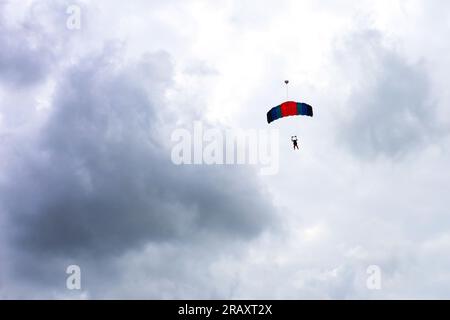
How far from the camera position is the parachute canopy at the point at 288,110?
354 ft

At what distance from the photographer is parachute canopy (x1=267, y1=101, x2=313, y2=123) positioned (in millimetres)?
107938

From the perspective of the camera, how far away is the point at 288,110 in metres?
108
